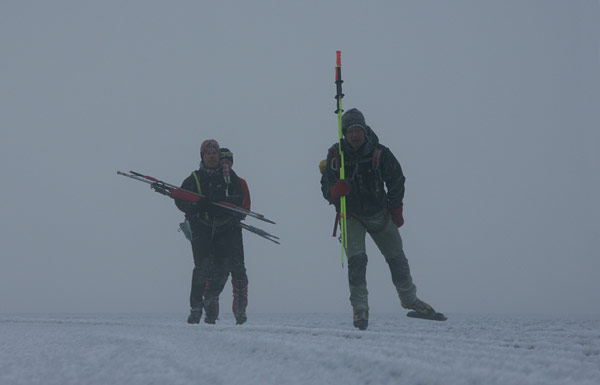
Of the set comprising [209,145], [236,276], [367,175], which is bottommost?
[236,276]

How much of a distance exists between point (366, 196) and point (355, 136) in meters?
0.56

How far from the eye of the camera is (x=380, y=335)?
3250mm

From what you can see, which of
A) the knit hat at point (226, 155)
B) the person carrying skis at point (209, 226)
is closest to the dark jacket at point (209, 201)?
the person carrying skis at point (209, 226)

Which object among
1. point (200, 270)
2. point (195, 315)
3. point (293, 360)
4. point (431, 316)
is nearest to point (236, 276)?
point (200, 270)

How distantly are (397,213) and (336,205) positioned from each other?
0.60 meters

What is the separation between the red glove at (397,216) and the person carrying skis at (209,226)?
211 centimetres

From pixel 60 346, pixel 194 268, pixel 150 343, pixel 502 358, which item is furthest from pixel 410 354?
pixel 194 268

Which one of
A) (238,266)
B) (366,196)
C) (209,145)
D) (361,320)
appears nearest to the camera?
(361,320)

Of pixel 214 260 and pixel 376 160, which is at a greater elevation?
pixel 376 160

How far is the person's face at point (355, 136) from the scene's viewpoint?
5059 millimetres

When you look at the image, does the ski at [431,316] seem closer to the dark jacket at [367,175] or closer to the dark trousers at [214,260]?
the dark jacket at [367,175]

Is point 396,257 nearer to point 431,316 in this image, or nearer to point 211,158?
point 431,316

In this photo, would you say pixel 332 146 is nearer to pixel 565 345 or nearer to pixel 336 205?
pixel 336 205

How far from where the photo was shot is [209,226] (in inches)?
257
